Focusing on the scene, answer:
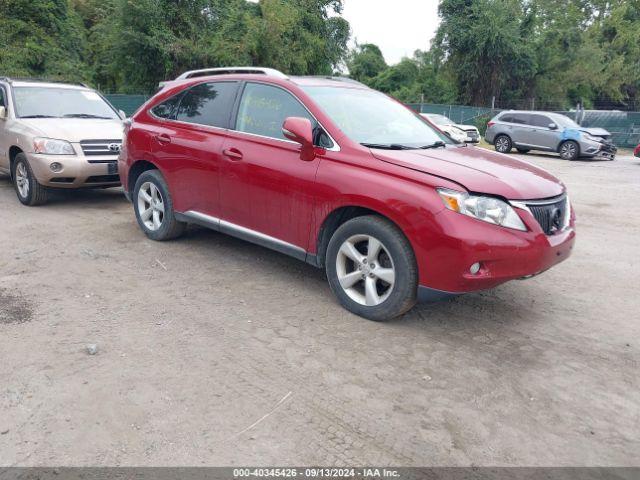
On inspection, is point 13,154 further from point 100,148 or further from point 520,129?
point 520,129

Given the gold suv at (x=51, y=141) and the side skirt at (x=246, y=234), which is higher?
the gold suv at (x=51, y=141)

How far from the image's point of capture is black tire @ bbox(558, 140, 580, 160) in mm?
18672

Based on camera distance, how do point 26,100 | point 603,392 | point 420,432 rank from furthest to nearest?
point 26,100
point 603,392
point 420,432

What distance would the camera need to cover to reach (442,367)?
3.39m

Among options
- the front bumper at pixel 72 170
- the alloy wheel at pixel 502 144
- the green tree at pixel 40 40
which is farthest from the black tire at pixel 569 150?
the green tree at pixel 40 40

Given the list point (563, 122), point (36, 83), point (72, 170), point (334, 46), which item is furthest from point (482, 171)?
point (334, 46)

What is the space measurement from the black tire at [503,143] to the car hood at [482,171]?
55.6 ft

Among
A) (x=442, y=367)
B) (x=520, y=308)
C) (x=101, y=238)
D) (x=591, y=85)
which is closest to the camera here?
(x=442, y=367)

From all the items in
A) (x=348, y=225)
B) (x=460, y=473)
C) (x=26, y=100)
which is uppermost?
(x=26, y=100)

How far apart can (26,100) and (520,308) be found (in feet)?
24.3

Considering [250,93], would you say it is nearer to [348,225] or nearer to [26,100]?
[348,225]

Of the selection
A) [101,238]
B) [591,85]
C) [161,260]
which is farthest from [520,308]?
[591,85]

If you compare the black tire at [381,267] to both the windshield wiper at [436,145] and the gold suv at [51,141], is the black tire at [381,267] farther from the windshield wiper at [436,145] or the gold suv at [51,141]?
the gold suv at [51,141]

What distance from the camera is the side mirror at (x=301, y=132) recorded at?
410 centimetres
